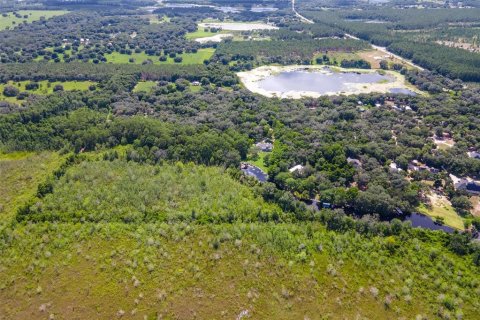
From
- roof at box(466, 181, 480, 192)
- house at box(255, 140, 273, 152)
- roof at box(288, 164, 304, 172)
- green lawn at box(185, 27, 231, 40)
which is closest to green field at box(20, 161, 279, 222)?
roof at box(288, 164, 304, 172)

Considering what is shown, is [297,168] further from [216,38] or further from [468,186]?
[216,38]

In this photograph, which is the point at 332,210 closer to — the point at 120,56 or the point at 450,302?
the point at 450,302

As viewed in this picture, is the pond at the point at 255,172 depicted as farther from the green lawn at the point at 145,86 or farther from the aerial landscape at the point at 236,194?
the green lawn at the point at 145,86

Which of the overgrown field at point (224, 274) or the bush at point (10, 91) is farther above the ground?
the bush at point (10, 91)

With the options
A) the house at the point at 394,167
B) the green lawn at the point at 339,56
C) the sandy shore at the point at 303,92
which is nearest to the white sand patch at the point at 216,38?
the sandy shore at the point at 303,92

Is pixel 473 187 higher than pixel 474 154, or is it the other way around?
pixel 474 154

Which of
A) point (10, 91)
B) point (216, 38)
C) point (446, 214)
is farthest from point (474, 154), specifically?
point (216, 38)

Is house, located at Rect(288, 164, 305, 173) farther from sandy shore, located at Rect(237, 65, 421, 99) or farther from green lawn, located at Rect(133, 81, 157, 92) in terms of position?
green lawn, located at Rect(133, 81, 157, 92)
